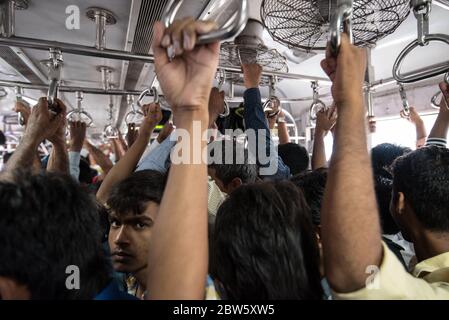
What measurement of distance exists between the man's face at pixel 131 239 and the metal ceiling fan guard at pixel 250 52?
2.95ft

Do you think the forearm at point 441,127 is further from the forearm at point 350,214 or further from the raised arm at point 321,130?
the forearm at point 350,214

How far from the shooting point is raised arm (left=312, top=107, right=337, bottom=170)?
2023 mm

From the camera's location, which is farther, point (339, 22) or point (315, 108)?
point (315, 108)

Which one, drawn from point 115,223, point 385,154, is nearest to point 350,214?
point 115,223

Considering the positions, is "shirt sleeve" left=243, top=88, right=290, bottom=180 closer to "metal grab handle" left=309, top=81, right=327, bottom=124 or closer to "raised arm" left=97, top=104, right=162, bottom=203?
"metal grab handle" left=309, top=81, right=327, bottom=124

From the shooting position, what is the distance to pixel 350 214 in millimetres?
636

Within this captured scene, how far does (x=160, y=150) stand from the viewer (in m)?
1.91

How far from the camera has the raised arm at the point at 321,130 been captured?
2023 mm

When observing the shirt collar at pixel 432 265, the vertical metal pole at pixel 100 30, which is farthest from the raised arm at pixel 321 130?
the vertical metal pole at pixel 100 30

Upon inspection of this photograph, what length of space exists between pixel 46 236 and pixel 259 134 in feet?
4.52

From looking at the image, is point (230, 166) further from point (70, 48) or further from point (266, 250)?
point (266, 250)
